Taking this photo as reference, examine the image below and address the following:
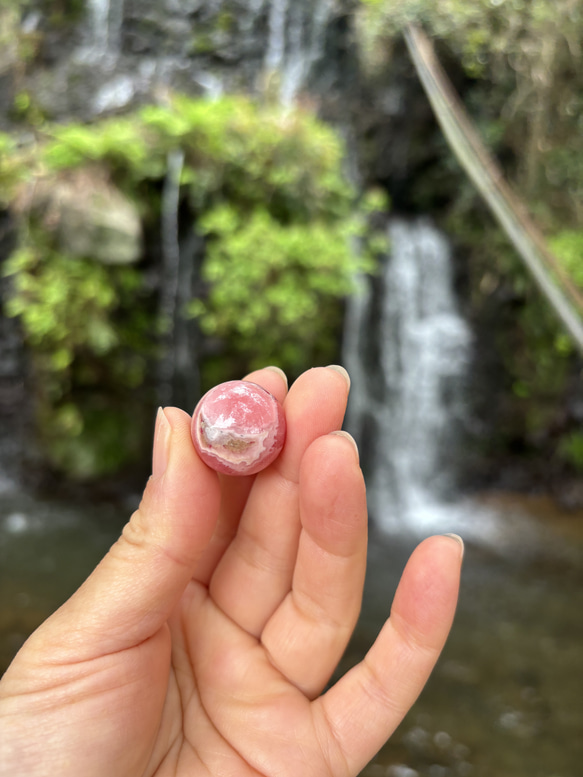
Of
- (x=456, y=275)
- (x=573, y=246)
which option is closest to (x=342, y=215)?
(x=456, y=275)

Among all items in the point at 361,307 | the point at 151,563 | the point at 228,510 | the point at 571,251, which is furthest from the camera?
the point at 361,307

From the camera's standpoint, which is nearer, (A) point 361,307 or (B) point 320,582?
(B) point 320,582

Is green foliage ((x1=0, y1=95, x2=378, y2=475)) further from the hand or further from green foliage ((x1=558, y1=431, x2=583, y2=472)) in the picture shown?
the hand

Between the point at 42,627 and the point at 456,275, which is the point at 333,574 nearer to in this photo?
the point at 42,627

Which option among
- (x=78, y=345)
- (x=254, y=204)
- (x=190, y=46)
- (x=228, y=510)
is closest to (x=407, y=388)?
(x=254, y=204)

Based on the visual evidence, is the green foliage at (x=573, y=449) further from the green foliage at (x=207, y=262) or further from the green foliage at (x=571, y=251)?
the green foliage at (x=207, y=262)

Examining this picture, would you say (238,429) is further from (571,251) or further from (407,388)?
(571,251)
